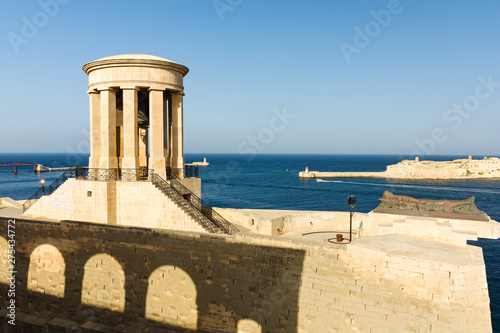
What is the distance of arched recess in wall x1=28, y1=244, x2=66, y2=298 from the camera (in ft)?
50.6

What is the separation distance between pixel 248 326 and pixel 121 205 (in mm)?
9026

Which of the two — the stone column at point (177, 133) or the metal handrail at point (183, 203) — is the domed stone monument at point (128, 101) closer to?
the stone column at point (177, 133)

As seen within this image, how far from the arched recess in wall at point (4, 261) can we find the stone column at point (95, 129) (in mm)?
5742

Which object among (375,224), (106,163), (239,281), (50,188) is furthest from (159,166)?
(375,224)

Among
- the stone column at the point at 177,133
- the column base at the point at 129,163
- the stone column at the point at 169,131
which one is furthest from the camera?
the stone column at the point at 169,131

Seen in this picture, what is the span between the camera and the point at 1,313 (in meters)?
15.8

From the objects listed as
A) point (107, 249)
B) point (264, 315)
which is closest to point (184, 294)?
point (264, 315)

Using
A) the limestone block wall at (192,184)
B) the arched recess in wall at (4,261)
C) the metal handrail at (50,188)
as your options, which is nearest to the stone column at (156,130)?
the limestone block wall at (192,184)

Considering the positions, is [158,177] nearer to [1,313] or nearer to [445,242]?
[1,313]

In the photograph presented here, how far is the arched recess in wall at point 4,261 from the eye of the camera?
54.2ft

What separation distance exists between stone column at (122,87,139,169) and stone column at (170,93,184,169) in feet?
7.77

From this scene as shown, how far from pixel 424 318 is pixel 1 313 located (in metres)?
18.9

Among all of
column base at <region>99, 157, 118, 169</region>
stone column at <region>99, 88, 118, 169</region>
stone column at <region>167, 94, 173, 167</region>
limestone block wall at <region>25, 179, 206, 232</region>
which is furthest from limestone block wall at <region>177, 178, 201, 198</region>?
stone column at <region>99, 88, 118, 169</region>

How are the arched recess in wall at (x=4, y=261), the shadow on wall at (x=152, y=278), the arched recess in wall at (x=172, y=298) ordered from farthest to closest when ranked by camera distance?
the arched recess in wall at (x=4, y=261)
the arched recess in wall at (x=172, y=298)
the shadow on wall at (x=152, y=278)
